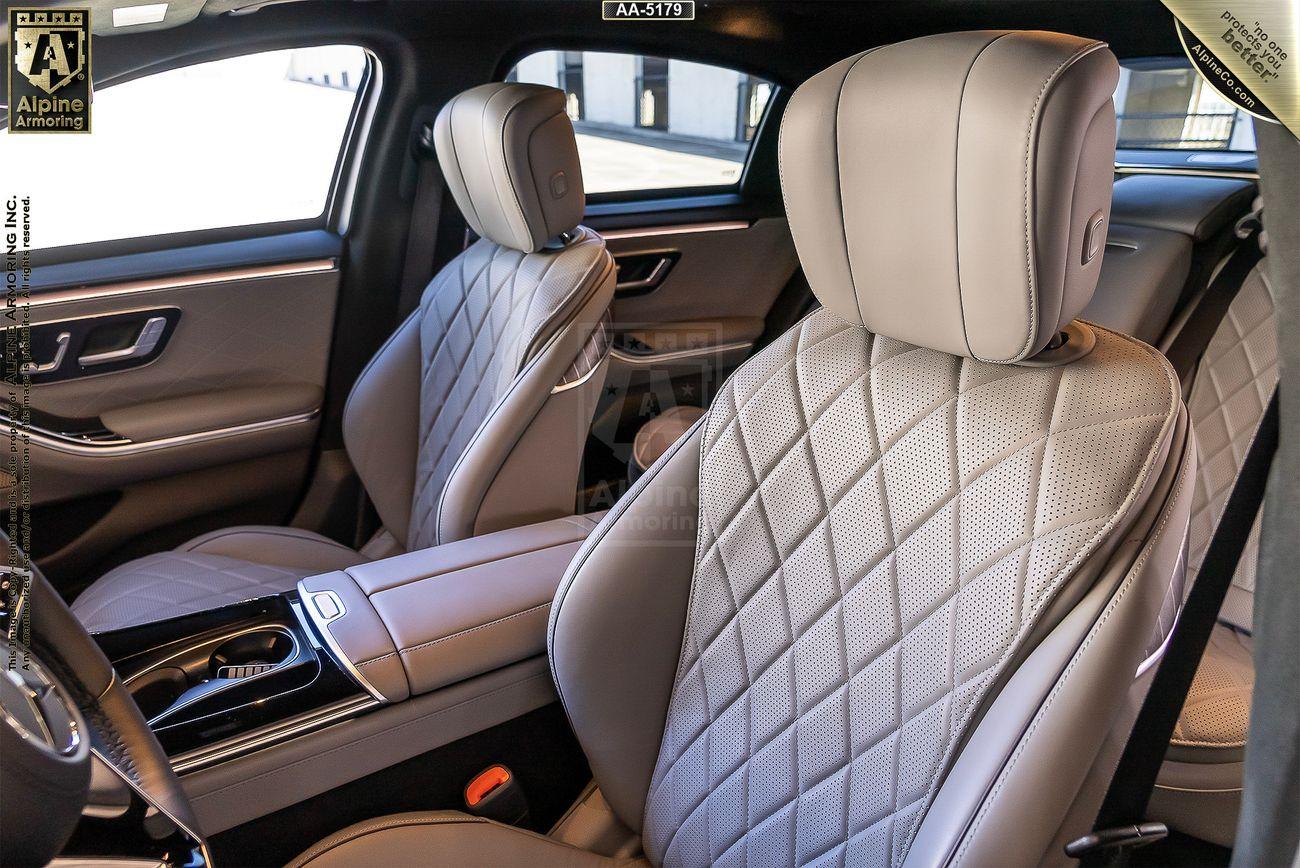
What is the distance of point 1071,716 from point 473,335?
1.19 metres

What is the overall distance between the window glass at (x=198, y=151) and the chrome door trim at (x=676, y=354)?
807 millimetres

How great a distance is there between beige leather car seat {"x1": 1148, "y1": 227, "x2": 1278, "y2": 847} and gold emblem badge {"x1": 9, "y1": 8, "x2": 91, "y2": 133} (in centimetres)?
174

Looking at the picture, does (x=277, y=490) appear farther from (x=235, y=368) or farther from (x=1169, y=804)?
(x=1169, y=804)

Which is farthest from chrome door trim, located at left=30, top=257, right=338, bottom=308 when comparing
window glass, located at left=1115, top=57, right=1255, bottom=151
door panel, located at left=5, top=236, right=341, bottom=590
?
window glass, located at left=1115, top=57, right=1255, bottom=151

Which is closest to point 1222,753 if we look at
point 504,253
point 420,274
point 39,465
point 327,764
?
point 327,764

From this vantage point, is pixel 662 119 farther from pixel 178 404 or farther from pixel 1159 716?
pixel 1159 716

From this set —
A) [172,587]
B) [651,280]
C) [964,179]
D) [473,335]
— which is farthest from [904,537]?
[651,280]

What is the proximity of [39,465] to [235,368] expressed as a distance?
38 cm

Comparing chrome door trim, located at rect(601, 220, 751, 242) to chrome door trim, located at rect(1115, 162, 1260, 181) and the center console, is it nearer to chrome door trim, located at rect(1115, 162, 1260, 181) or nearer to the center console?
chrome door trim, located at rect(1115, 162, 1260, 181)

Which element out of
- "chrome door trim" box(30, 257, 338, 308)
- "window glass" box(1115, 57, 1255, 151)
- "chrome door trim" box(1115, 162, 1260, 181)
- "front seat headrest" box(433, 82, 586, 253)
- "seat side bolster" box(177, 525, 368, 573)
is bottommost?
"seat side bolster" box(177, 525, 368, 573)

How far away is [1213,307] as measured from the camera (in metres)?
1.36

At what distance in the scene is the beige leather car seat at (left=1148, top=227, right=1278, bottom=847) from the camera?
46.2 inches

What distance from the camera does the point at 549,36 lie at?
197 centimetres

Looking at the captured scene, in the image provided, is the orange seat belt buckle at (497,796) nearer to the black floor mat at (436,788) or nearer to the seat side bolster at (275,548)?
the black floor mat at (436,788)
